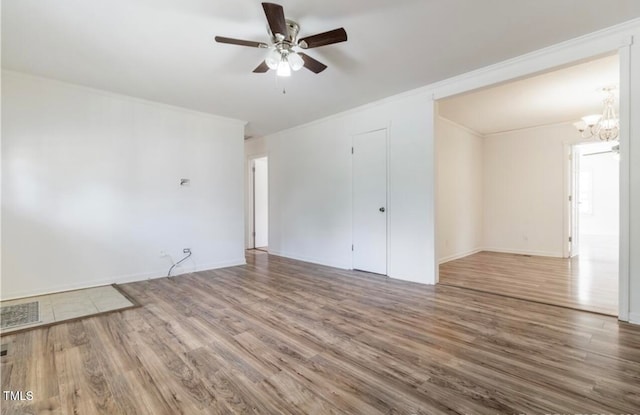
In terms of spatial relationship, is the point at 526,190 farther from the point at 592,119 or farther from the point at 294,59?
the point at 294,59

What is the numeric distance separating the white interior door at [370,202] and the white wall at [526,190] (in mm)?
3688

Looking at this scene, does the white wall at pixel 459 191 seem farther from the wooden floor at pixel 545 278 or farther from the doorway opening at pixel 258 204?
the doorway opening at pixel 258 204

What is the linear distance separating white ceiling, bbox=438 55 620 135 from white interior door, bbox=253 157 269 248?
4437 millimetres

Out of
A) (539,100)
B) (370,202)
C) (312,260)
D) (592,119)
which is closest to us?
(592,119)

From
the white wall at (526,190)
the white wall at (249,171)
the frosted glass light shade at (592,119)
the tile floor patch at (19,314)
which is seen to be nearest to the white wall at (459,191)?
the white wall at (526,190)

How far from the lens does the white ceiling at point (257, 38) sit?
7.55ft

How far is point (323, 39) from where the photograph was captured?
2348 mm

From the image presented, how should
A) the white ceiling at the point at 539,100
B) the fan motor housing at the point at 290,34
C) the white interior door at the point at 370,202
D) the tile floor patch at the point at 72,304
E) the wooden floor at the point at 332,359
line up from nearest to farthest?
the wooden floor at the point at 332,359, the fan motor housing at the point at 290,34, the tile floor patch at the point at 72,304, the white ceiling at the point at 539,100, the white interior door at the point at 370,202

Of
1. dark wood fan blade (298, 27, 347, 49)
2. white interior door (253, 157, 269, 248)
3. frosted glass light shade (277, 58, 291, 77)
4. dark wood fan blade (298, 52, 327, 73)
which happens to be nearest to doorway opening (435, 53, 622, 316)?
dark wood fan blade (298, 52, 327, 73)

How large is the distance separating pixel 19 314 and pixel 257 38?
3.59m

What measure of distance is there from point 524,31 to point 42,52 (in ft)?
15.4

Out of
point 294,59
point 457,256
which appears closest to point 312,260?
point 457,256

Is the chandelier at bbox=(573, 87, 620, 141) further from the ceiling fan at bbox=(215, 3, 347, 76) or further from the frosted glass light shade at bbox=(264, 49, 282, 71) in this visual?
the frosted glass light shade at bbox=(264, 49, 282, 71)

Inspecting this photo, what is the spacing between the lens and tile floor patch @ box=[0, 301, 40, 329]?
105 inches
